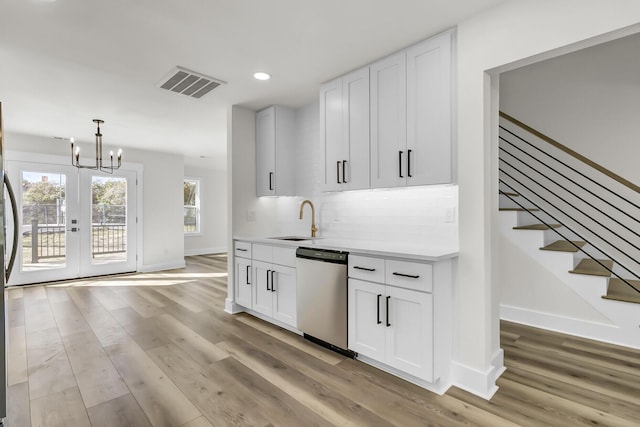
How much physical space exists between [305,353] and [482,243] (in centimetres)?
→ 171

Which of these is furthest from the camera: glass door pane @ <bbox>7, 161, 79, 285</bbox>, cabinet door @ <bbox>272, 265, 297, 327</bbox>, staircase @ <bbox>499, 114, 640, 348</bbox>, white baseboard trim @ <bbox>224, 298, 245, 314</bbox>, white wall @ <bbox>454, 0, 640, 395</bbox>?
glass door pane @ <bbox>7, 161, 79, 285</bbox>

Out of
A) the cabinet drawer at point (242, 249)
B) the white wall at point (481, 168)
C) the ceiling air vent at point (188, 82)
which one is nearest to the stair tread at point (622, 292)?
the white wall at point (481, 168)

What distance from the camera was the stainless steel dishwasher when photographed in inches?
106

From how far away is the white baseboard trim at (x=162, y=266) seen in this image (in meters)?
6.70

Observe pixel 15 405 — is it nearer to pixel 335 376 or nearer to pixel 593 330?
pixel 335 376

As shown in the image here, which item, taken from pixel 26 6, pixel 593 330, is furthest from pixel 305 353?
pixel 26 6

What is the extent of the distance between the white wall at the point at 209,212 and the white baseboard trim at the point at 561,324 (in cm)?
774

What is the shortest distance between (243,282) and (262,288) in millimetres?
369

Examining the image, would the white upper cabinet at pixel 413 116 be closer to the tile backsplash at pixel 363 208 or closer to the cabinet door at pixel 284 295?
the tile backsplash at pixel 363 208

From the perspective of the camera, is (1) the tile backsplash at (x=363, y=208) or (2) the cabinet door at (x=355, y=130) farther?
(2) the cabinet door at (x=355, y=130)

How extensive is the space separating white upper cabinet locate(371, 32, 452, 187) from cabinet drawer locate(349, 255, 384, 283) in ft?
2.21

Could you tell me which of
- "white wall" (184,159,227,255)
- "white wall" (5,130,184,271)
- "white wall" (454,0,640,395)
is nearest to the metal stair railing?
"white wall" (454,0,640,395)

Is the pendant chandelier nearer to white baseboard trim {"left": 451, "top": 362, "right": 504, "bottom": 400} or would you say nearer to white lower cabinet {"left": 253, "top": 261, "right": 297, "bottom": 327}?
white lower cabinet {"left": 253, "top": 261, "right": 297, "bottom": 327}

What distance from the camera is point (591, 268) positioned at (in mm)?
3240
